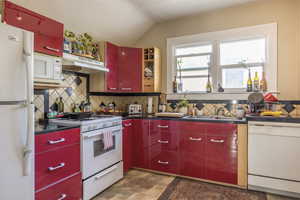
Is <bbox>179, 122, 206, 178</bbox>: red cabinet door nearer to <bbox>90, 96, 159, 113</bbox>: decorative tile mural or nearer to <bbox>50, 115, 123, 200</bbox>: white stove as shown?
<bbox>50, 115, 123, 200</bbox>: white stove

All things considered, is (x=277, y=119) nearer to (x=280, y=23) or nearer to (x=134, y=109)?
(x=280, y=23)

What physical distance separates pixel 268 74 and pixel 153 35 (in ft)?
6.97

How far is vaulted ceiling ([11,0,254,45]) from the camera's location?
2311 mm

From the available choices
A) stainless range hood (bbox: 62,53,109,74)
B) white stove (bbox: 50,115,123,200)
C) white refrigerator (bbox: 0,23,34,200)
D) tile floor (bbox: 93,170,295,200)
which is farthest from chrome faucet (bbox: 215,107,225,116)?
white refrigerator (bbox: 0,23,34,200)

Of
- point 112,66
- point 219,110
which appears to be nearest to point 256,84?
point 219,110

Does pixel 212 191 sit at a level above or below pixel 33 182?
below

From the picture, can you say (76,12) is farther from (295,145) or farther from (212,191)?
(295,145)

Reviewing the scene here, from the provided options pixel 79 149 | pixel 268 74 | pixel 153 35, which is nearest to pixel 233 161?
pixel 268 74

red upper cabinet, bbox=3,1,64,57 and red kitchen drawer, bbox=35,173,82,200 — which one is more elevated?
red upper cabinet, bbox=3,1,64,57

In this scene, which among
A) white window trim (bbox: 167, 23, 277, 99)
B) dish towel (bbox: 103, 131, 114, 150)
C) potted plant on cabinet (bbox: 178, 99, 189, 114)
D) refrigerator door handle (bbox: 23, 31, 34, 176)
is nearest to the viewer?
refrigerator door handle (bbox: 23, 31, 34, 176)

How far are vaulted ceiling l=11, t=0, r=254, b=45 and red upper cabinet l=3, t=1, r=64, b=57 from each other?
31 cm

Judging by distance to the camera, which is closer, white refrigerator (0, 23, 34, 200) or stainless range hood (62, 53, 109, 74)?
white refrigerator (0, 23, 34, 200)

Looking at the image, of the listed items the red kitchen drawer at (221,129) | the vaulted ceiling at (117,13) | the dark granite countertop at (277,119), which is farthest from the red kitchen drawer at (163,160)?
the vaulted ceiling at (117,13)

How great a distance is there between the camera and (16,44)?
1396 millimetres
